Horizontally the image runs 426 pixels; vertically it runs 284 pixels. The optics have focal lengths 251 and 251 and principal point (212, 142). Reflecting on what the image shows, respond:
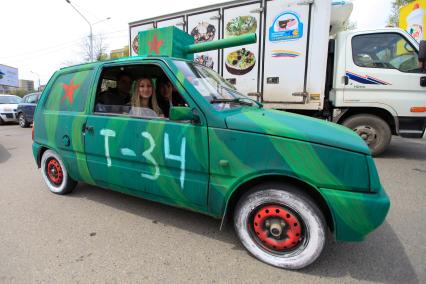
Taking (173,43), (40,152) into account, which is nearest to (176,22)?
(173,43)

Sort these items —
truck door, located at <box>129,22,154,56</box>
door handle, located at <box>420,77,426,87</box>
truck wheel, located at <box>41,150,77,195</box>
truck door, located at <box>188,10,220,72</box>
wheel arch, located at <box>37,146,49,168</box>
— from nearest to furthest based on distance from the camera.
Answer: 1. truck wheel, located at <box>41,150,77,195</box>
2. wheel arch, located at <box>37,146,49,168</box>
3. door handle, located at <box>420,77,426,87</box>
4. truck door, located at <box>188,10,220,72</box>
5. truck door, located at <box>129,22,154,56</box>

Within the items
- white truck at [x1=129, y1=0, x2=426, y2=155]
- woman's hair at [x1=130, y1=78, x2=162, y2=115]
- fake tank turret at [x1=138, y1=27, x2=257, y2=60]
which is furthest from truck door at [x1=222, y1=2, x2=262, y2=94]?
woman's hair at [x1=130, y1=78, x2=162, y2=115]

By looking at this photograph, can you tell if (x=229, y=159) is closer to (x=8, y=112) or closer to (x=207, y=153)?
(x=207, y=153)

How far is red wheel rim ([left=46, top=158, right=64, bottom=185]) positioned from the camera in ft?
11.4

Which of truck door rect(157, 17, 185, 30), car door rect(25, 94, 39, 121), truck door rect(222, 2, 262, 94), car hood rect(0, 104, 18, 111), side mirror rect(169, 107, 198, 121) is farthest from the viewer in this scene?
car hood rect(0, 104, 18, 111)

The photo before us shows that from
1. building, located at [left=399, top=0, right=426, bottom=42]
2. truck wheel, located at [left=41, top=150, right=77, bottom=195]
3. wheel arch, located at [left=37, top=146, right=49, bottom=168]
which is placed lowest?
truck wheel, located at [left=41, top=150, right=77, bottom=195]

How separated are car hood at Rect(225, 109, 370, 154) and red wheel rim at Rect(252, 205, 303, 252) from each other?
0.63 m

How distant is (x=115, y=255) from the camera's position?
2.27 metres

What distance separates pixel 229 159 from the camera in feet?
6.88

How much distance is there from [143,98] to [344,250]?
253 centimetres

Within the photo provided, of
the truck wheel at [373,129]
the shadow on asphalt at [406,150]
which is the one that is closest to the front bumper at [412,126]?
the truck wheel at [373,129]

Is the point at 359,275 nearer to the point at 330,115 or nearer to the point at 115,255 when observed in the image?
the point at 115,255

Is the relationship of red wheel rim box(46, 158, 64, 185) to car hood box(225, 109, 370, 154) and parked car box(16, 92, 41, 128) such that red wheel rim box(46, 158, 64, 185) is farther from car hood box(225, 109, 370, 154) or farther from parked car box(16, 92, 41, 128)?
parked car box(16, 92, 41, 128)

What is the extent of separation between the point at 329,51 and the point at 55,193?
5.70m
